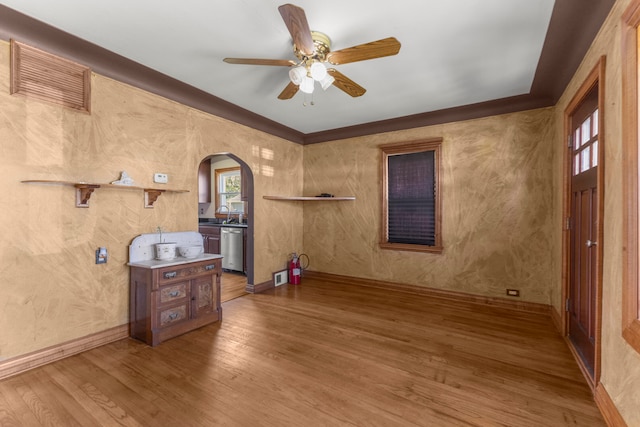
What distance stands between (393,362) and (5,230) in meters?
3.23

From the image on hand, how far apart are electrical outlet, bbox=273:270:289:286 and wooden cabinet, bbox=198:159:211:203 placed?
318 centimetres

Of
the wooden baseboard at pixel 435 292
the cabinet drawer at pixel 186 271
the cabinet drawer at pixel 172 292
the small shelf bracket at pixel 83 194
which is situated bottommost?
the wooden baseboard at pixel 435 292

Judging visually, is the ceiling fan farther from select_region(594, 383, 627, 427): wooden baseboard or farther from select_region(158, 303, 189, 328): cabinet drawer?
select_region(594, 383, 627, 427): wooden baseboard

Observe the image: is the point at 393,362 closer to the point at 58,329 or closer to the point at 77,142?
the point at 58,329

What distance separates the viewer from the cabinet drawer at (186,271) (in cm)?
279

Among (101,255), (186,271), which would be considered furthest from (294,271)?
(101,255)

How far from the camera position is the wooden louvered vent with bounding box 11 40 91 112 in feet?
7.43

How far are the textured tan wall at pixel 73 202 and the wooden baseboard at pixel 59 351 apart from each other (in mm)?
52

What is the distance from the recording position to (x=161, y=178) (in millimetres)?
3217

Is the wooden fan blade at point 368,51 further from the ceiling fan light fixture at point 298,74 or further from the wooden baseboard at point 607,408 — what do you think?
the wooden baseboard at point 607,408

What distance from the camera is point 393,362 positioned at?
2410 millimetres

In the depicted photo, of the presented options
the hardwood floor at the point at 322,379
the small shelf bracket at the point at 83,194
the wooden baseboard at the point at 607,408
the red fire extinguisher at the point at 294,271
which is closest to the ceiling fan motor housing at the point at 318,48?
the small shelf bracket at the point at 83,194

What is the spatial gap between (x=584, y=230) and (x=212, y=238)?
569cm

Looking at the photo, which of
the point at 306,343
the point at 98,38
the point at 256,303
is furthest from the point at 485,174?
the point at 98,38
